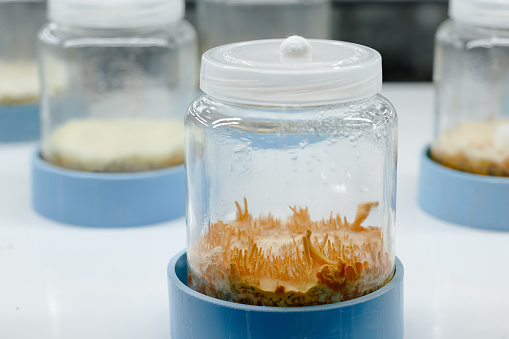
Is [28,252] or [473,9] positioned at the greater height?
[473,9]

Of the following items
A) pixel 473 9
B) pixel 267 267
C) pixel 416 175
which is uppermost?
pixel 473 9

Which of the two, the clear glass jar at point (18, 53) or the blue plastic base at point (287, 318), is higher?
the clear glass jar at point (18, 53)

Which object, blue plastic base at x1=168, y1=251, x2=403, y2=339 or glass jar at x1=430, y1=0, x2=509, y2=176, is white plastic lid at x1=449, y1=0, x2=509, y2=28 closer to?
glass jar at x1=430, y1=0, x2=509, y2=176

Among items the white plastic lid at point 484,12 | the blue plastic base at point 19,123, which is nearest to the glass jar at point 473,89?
the white plastic lid at point 484,12

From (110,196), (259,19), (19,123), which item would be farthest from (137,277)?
(259,19)

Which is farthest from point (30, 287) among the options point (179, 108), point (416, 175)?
point (416, 175)

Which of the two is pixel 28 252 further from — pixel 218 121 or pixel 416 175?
pixel 416 175

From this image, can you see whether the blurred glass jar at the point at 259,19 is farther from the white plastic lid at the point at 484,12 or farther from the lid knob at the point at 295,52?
the lid knob at the point at 295,52
